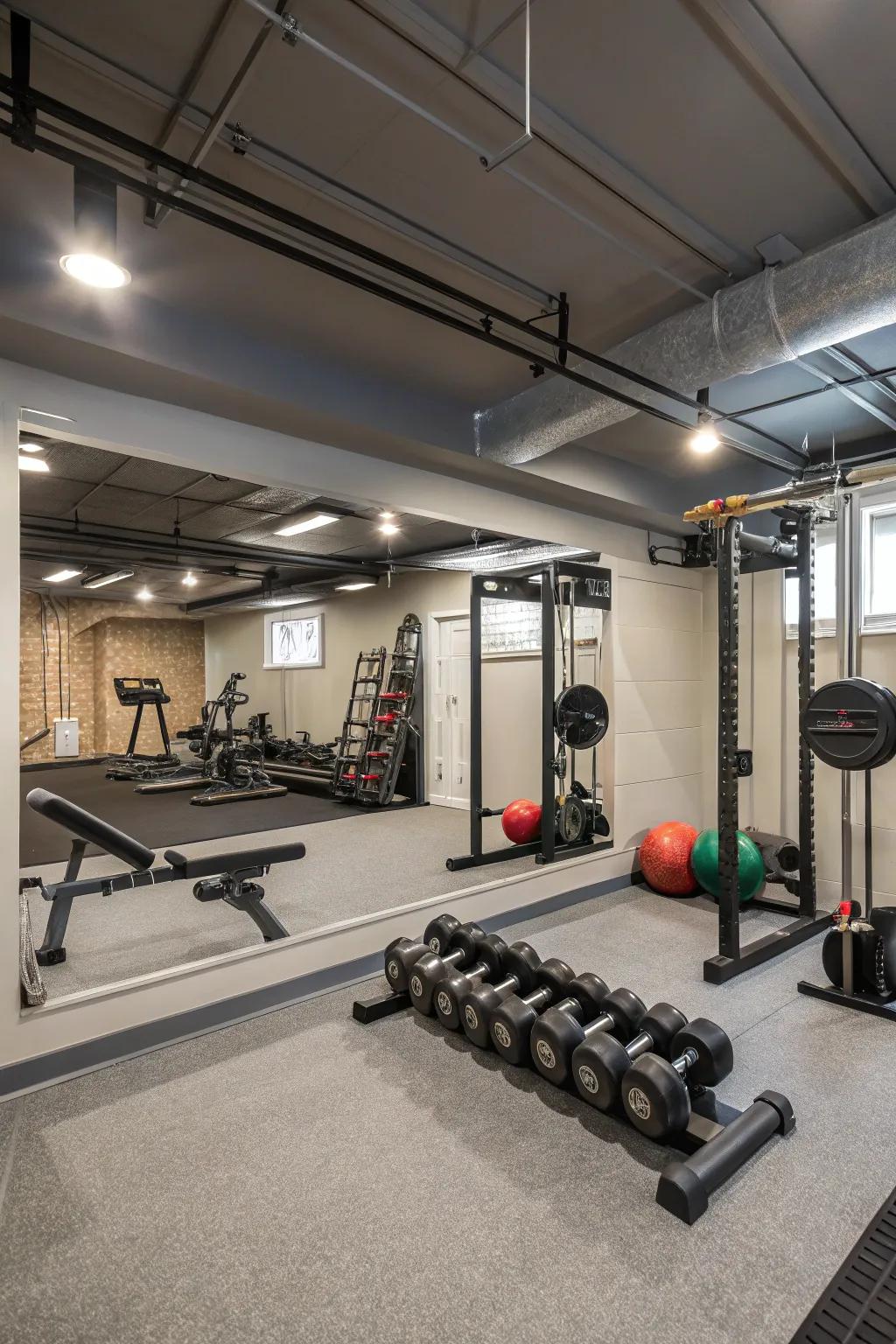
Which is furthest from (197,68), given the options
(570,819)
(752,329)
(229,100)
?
(570,819)

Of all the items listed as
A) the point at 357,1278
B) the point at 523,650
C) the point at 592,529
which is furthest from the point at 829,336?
the point at 523,650

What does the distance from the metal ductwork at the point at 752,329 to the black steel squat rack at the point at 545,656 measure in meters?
1.53

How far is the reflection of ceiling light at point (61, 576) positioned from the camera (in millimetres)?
7883

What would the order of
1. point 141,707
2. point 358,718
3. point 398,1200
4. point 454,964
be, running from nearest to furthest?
1. point 398,1200
2. point 454,964
3. point 141,707
4. point 358,718

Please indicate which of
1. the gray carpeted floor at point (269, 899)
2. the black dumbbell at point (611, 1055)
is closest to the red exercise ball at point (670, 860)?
the gray carpeted floor at point (269, 899)

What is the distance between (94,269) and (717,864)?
4.34 m

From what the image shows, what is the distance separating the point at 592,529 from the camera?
189 inches

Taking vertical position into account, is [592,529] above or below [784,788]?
above

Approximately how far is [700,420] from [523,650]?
3.54m

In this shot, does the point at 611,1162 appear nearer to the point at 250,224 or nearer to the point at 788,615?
the point at 250,224

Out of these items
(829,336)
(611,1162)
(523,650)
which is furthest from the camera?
(523,650)

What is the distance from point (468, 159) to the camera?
6.78 feet

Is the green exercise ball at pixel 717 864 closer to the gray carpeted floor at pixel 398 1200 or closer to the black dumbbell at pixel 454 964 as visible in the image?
the gray carpeted floor at pixel 398 1200

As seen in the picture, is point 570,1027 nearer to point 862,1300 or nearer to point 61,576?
point 862,1300
